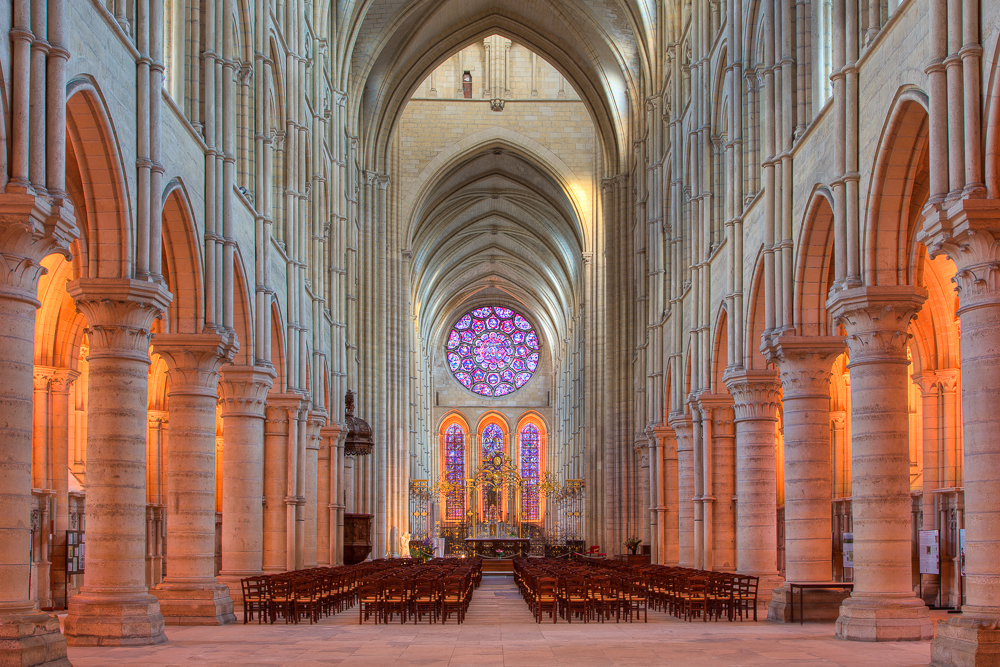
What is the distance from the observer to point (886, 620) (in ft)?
51.9

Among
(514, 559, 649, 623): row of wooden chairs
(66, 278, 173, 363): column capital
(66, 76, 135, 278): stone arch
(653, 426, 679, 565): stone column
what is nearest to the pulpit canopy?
(653, 426, 679, 565): stone column

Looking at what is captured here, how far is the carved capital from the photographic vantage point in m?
23.3

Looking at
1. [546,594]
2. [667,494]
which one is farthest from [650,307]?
[546,594]

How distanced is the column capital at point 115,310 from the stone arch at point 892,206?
34.0 ft

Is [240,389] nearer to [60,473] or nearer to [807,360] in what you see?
[60,473]

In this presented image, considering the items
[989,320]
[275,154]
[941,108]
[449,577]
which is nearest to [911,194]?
[941,108]

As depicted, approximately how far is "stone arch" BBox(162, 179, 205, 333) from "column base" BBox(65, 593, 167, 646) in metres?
5.71

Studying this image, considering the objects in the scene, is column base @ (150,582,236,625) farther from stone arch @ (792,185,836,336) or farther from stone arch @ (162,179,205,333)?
stone arch @ (792,185,836,336)

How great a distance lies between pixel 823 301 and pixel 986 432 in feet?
26.3

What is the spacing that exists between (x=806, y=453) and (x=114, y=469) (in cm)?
1177

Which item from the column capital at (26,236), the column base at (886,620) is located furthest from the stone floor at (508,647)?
the column capital at (26,236)

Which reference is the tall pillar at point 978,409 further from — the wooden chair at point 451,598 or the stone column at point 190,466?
the stone column at point 190,466

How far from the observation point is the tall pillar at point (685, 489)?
30.9 metres

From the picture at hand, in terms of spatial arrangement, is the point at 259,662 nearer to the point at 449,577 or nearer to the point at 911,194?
the point at 449,577
